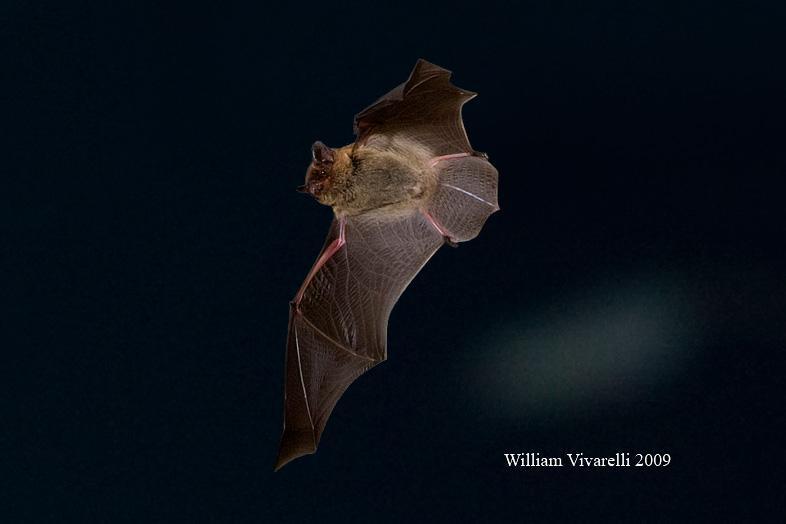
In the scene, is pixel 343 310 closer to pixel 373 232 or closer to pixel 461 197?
pixel 373 232

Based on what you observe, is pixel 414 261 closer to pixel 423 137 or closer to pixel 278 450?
pixel 423 137

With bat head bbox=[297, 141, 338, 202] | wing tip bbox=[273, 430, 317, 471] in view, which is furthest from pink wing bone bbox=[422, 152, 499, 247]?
wing tip bbox=[273, 430, 317, 471]

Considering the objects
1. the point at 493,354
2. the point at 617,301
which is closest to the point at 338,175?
the point at 493,354

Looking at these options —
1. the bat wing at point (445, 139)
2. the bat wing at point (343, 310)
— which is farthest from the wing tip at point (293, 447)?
the bat wing at point (445, 139)

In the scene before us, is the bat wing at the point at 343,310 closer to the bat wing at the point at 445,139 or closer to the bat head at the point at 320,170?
the bat wing at the point at 445,139

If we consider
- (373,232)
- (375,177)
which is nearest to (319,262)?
(373,232)

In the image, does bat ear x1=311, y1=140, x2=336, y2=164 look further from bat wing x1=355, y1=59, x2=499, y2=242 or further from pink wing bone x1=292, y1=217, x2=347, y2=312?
pink wing bone x1=292, y1=217, x2=347, y2=312
